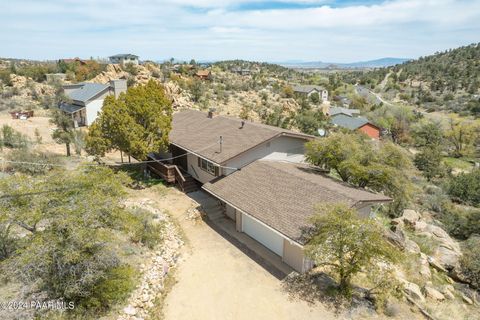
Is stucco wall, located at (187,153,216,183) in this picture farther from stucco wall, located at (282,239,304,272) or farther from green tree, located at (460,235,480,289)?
green tree, located at (460,235,480,289)

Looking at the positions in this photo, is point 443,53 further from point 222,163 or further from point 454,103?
point 222,163

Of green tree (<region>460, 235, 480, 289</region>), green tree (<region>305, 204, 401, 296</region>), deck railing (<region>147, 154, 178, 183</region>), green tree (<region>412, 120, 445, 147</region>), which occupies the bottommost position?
green tree (<region>460, 235, 480, 289</region>)

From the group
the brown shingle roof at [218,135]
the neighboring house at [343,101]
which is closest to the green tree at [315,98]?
the neighboring house at [343,101]

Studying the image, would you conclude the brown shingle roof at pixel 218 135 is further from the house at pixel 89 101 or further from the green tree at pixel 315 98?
the green tree at pixel 315 98

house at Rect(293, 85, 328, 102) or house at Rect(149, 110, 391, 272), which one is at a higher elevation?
house at Rect(293, 85, 328, 102)

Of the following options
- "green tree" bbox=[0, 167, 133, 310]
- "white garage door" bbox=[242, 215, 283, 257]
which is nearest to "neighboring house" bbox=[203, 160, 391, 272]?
"white garage door" bbox=[242, 215, 283, 257]

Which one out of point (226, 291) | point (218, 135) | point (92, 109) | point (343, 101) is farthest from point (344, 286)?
point (343, 101)
